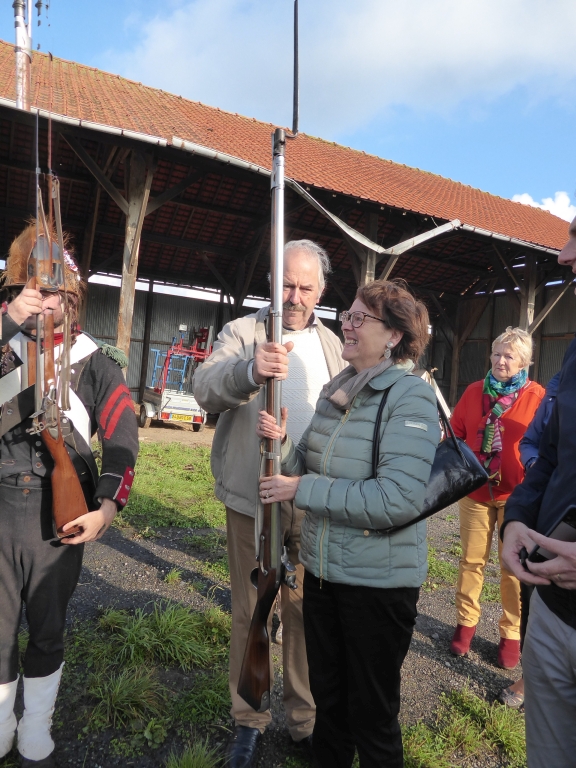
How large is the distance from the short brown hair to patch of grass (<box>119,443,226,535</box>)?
→ 4.03m

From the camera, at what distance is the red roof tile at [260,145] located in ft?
26.8

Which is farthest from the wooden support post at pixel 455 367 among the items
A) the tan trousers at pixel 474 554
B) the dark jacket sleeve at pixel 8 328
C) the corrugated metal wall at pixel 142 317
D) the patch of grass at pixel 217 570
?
the dark jacket sleeve at pixel 8 328

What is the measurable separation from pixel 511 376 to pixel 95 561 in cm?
352

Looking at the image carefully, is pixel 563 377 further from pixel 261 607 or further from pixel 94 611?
pixel 94 611

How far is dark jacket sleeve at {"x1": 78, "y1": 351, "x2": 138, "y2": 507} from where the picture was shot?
81.4 inches

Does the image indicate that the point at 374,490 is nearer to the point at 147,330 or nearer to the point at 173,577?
the point at 173,577

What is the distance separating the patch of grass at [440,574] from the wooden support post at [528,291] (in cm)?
901

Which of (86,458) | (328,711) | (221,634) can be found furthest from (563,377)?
(221,634)

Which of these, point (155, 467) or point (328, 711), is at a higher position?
point (155, 467)

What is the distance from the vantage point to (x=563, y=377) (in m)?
1.54

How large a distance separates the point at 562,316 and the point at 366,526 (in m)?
16.1

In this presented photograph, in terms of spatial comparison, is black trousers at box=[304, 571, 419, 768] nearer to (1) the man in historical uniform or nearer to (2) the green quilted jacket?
(2) the green quilted jacket

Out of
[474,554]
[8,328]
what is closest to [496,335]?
[474,554]

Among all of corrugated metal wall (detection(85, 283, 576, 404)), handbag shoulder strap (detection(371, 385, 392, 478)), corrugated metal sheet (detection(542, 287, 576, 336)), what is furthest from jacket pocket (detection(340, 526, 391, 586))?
corrugated metal sheet (detection(542, 287, 576, 336))
